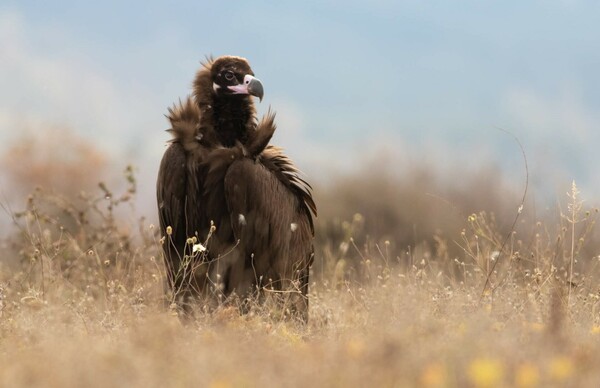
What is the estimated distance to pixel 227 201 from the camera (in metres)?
A: 7.46

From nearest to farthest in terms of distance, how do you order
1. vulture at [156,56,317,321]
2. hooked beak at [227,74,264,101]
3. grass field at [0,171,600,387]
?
grass field at [0,171,600,387] < vulture at [156,56,317,321] < hooked beak at [227,74,264,101]

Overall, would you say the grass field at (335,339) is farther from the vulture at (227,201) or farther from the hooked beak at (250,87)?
the hooked beak at (250,87)

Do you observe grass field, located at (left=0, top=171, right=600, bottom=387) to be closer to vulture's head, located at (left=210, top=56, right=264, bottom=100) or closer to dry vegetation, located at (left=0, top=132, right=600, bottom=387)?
dry vegetation, located at (left=0, top=132, right=600, bottom=387)

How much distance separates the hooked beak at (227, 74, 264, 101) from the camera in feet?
26.0

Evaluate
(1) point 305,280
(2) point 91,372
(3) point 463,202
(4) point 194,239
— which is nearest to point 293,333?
(4) point 194,239

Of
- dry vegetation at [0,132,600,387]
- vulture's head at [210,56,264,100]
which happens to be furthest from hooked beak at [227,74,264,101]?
dry vegetation at [0,132,600,387]

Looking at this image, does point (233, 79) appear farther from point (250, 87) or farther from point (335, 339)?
point (335, 339)

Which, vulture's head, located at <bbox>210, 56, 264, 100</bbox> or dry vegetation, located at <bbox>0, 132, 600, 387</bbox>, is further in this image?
vulture's head, located at <bbox>210, 56, 264, 100</bbox>

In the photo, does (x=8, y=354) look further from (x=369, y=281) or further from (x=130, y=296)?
(x=369, y=281)

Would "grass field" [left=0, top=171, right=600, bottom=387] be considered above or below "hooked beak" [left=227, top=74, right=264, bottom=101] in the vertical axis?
below

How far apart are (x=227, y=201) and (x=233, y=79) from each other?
1153 mm

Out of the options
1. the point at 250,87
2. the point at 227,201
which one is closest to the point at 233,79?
the point at 250,87

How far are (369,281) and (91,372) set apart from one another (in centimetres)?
535

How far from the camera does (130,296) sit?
7.84m
